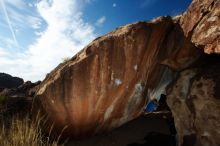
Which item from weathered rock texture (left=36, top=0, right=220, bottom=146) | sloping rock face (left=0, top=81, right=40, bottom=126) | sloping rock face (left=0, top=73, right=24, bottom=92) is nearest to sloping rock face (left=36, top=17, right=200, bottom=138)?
weathered rock texture (left=36, top=0, right=220, bottom=146)

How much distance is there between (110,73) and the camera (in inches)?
237

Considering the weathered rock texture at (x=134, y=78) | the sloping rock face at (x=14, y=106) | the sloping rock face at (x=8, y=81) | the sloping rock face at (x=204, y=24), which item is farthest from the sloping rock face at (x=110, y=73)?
the sloping rock face at (x=8, y=81)

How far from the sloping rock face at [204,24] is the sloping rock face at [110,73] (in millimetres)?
278

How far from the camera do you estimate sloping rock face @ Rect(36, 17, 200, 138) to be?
5.98m

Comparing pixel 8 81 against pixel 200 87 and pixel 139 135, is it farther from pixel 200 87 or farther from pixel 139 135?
pixel 200 87

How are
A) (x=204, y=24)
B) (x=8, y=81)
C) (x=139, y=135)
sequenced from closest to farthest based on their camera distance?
(x=204, y=24) < (x=139, y=135) < (x=8, y=81)

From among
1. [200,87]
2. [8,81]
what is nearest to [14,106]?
[8,81]

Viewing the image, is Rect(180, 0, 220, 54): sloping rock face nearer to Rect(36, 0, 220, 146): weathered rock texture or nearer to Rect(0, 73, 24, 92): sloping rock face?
Rect(36, 0, 220, 146): weathered rock texture

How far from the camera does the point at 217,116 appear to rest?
17.0ft

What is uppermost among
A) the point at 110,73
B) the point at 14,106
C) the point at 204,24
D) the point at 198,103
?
the point at 204,24

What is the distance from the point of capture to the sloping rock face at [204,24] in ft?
15.8

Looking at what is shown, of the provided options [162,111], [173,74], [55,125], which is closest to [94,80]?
[55,125]

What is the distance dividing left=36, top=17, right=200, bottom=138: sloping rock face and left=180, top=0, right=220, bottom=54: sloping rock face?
0.91 feet

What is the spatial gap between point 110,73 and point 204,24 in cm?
210
